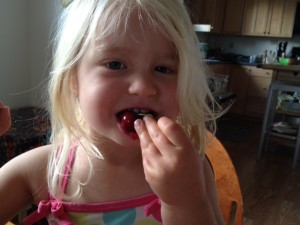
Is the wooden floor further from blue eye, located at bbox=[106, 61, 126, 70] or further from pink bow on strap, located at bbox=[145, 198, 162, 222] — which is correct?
blue eye, located at bbox=[106, 61, 126, 70]

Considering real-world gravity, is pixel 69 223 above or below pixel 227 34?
below

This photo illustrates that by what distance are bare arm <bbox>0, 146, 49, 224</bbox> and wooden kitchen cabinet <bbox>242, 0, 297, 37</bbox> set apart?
15.4ft

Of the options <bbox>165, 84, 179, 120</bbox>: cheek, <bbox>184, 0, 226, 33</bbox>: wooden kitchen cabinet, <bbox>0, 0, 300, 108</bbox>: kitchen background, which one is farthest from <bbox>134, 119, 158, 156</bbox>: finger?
<bbox>184, 0, 226, 33</bbox>: wooden kitchen cabinet

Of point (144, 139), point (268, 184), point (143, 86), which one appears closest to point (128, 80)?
point (143, 86)

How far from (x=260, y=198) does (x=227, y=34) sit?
3563 mm

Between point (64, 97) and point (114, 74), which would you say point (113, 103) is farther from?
point (64, 97)

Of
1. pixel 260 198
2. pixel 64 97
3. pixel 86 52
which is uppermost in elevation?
pixel 86 52

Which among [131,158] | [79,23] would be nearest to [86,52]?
[79,23]

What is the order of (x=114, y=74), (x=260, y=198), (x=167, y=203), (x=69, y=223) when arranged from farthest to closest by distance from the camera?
(x=260, y=198), (x=69, y=223), (x=114, y=74), (x=167, y=203)

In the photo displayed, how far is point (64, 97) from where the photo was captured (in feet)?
2.22

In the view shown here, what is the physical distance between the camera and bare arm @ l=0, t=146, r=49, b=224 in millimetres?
667

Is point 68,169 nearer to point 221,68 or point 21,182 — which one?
point 21,182

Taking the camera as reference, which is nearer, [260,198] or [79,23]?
[79,23]

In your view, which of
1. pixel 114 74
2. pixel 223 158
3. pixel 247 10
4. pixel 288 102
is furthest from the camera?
pixel 247 10
